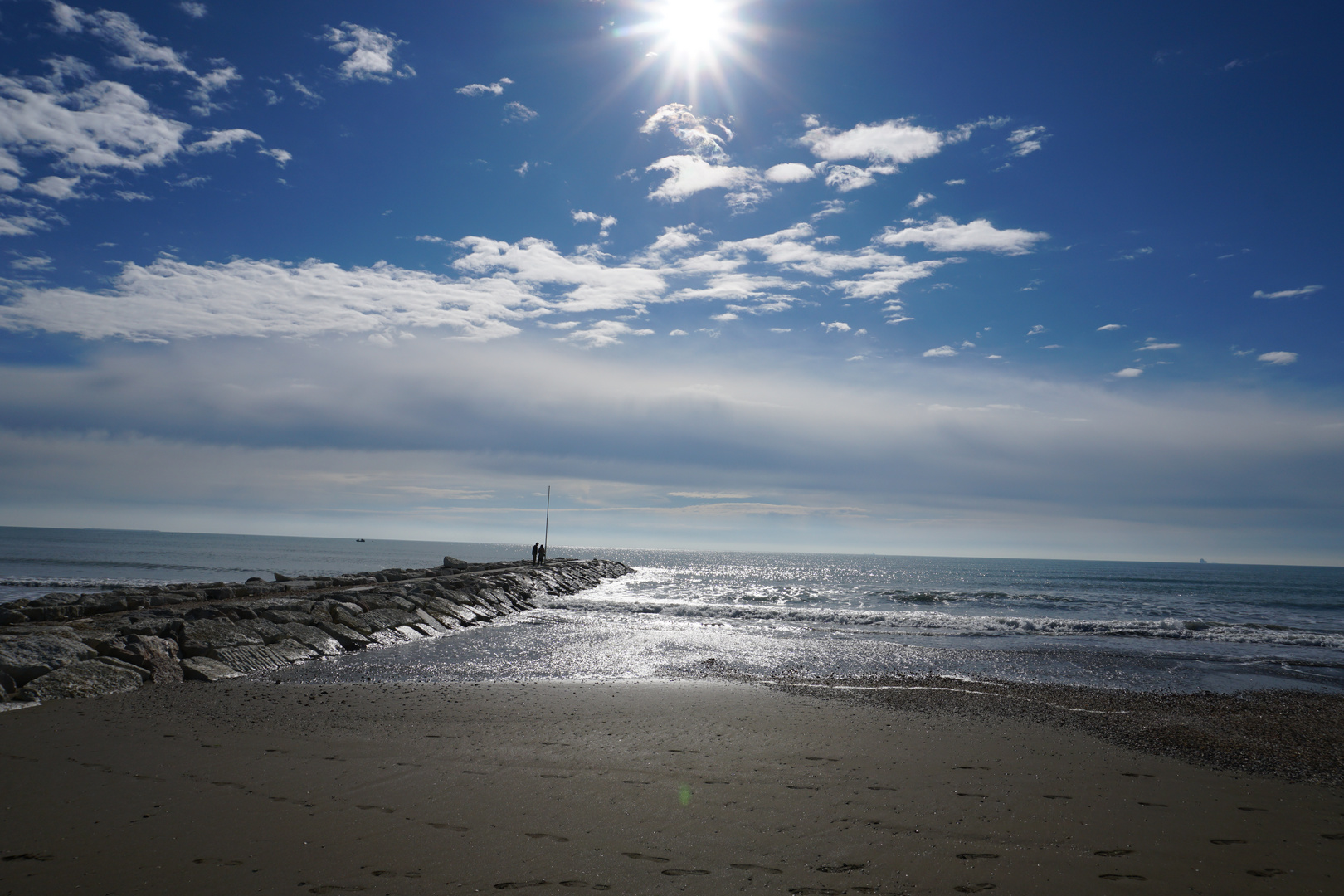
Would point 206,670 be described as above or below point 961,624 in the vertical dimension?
above

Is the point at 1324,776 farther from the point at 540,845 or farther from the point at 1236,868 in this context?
the point at 540,845

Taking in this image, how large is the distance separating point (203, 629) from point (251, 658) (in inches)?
40.5

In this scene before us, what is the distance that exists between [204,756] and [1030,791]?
7489 millimetres

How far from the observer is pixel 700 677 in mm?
11477

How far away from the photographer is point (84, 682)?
27.6 ft

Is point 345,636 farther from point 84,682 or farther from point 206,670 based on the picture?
point 84,682

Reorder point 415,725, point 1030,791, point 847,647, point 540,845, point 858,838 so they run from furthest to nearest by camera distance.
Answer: point 847,647 < point 415,725 < point 1030,791 < point 858,838 < point 540,845

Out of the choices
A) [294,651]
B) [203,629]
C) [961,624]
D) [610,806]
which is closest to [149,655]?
[203,629]

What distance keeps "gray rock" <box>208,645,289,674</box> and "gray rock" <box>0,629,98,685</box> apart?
1627mm

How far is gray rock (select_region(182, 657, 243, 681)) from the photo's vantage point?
966 cm

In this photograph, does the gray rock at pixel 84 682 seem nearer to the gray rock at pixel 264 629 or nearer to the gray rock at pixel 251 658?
the gray rock at pixel 251 658

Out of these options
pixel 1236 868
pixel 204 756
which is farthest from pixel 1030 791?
pixel 204 756

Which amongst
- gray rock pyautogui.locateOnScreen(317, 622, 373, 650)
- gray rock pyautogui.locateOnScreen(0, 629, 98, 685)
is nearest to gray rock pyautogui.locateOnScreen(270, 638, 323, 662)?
gray rock pyautogui.locateOnScreen(317, 622, 373, 650)

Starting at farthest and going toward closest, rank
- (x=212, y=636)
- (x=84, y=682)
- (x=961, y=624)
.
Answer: (x=961, y=624) → (x=212, y=636) → (x=84, y=682)
